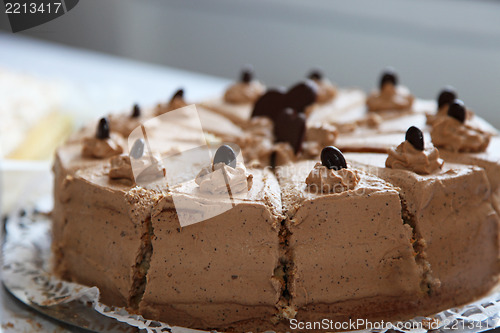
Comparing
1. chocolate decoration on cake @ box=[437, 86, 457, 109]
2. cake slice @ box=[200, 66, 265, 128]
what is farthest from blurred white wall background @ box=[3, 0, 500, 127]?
chocolate decoration on cake @ box=[437, 86, 457, 109]

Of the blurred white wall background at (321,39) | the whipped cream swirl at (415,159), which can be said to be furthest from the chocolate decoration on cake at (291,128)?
the blurred white wall background at (321,39)

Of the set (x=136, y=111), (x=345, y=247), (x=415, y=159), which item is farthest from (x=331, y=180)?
(x=136, y=111)

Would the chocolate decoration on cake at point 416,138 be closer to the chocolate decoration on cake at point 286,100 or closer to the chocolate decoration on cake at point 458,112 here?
the chocolate decoration on cake at point 458,112

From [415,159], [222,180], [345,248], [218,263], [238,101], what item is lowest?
[218,263]

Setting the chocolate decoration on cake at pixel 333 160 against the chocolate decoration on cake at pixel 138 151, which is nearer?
the chocolate decoration on cake at pixel 333 160

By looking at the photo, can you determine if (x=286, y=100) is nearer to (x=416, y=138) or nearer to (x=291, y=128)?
(x=291, y=128)

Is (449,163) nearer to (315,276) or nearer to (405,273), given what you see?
(405,273)

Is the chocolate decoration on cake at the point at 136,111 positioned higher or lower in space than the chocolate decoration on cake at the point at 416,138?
lower

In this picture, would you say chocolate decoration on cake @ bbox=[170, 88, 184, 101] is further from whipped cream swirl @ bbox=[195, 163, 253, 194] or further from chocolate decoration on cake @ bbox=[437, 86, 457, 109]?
chocolate decoration on cake @ bbox=[437, 86, 457, 109]

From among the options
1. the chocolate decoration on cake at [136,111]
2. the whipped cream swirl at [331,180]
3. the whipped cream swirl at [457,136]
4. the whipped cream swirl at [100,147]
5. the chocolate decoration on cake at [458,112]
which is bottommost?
the whipped cream swirl at [100,147]
